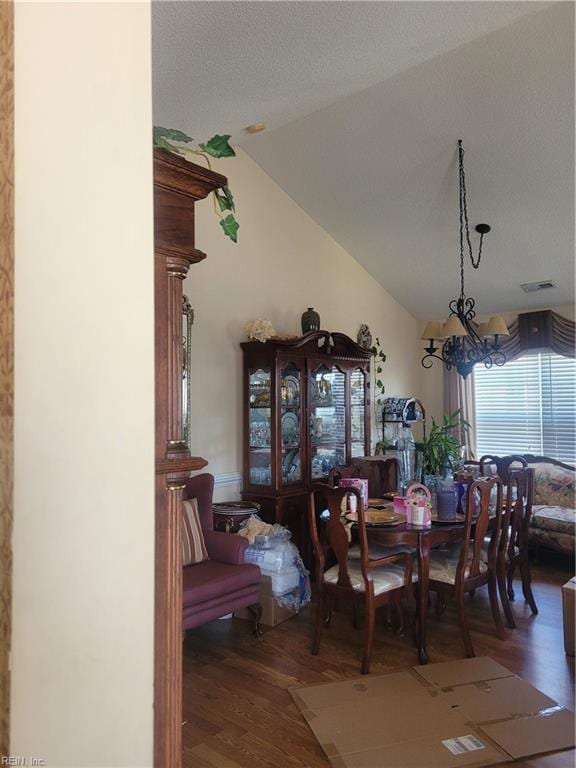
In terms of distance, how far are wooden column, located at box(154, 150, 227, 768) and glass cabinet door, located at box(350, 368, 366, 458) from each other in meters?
3.94

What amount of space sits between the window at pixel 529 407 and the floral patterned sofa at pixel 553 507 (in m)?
0.27

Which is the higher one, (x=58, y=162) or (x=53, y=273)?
(x=58, y=162)

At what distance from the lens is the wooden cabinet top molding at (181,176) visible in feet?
3.66

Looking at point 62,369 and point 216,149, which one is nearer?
point 62,369

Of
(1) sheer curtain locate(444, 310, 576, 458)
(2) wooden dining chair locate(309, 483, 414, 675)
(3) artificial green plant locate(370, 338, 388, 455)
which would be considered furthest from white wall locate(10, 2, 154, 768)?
(1) sheer curtain locate(444, 310, 576, 458)

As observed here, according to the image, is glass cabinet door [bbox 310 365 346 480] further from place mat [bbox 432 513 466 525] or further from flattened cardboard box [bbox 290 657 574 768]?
flattened cardboard box [bbox 290 657 574 768]

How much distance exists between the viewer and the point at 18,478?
0.71m

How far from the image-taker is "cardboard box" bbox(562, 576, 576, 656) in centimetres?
298

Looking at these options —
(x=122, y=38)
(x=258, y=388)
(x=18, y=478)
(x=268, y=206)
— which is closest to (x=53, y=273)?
(x=18, y=478)

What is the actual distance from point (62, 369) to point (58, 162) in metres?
0.30

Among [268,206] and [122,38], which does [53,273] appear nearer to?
[122,38]

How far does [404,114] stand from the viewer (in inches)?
144

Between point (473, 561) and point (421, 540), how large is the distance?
40 cm

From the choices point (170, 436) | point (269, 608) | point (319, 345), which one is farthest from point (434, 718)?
point (319, 345)
